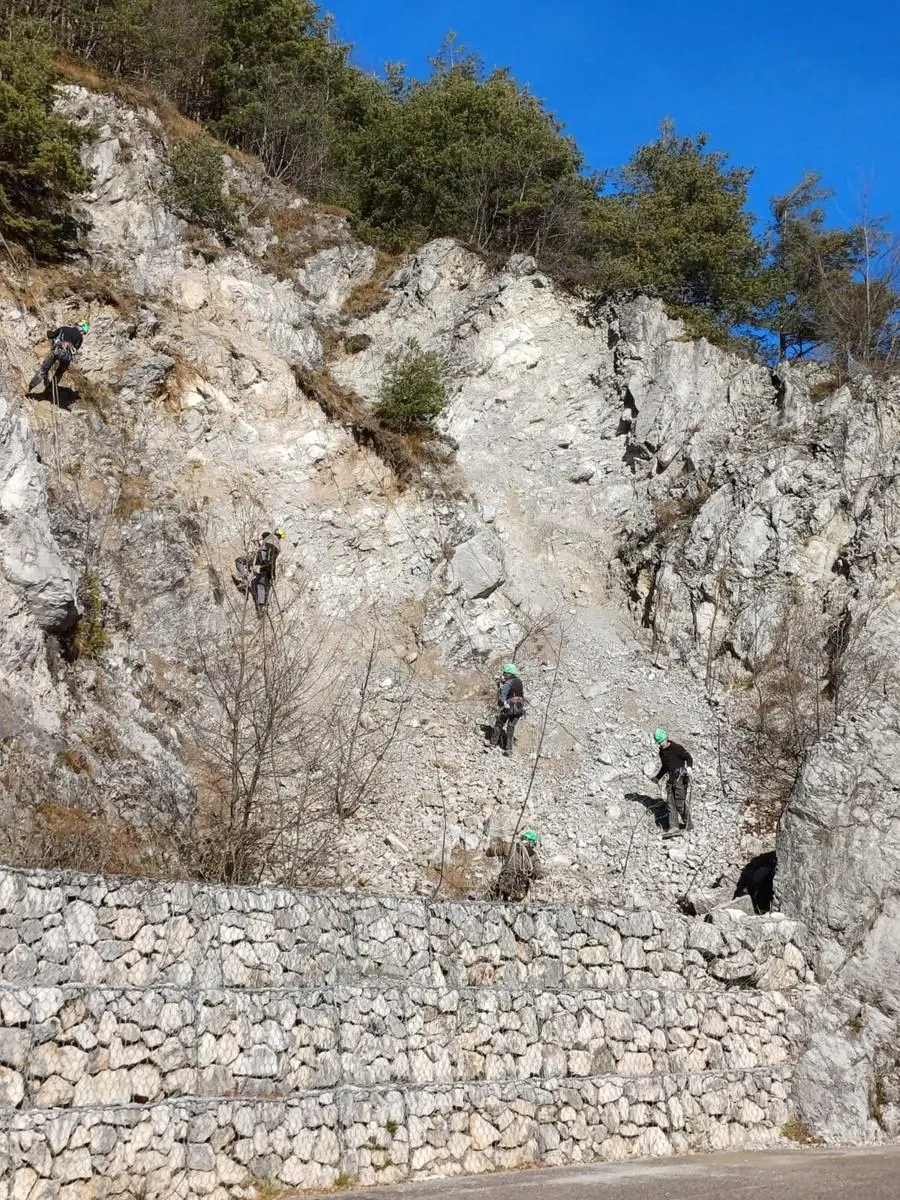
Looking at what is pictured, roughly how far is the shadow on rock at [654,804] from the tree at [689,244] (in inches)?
517

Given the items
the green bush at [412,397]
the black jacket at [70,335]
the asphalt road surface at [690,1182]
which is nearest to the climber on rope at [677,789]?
the asphalt road surface at [690,1182]

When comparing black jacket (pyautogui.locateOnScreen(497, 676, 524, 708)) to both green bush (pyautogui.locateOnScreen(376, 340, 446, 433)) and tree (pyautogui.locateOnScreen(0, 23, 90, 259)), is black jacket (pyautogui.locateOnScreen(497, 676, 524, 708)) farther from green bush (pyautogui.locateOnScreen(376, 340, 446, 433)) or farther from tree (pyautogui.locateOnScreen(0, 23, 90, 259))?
tree (pyautogui.locateOnScreen(0, 23, 90, 259))

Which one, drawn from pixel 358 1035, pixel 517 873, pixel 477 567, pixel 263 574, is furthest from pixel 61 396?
pixel 358 1035

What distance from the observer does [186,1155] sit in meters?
7.24

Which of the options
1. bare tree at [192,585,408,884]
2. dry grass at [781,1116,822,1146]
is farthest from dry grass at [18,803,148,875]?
dry grass at [781,1116,822,1146]

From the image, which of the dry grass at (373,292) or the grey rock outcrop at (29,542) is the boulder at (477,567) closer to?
the grey rock outcrop at (29,542)

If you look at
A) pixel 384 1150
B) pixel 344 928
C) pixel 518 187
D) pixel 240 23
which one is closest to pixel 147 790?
pixel 344 928

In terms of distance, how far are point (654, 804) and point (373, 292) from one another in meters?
16.6

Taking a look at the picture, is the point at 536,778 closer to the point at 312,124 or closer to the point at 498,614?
the point at 498,614

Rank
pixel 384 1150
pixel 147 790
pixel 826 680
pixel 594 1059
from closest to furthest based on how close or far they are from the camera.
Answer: pixel 384 1150, pixel 594 1059, pixel 147 790, pixel 826 680

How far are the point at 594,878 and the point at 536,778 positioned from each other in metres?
2.42

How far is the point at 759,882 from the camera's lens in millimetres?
13531

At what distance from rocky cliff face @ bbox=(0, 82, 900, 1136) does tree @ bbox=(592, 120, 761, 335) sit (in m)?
1.41

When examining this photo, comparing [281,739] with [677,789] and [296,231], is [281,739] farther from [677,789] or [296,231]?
[296,231]
